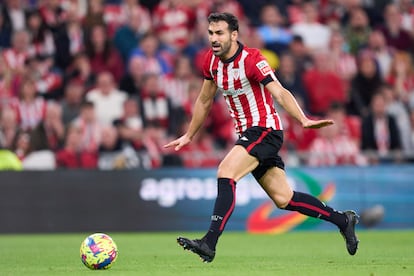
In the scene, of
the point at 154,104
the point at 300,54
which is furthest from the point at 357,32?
the point at 154,104

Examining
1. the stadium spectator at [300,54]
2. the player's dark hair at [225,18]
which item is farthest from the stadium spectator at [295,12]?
the player's dark hair at [225,18]

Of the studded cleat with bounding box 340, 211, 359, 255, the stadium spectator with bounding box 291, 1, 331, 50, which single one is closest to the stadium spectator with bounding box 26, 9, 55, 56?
the stadium spectator with bounding box 291, 1, 331, 50

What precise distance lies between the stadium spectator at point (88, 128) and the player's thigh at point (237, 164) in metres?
7.58

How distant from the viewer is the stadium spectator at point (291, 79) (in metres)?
18.3

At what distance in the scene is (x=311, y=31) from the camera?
66.5 feet

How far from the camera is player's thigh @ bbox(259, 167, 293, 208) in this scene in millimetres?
9641

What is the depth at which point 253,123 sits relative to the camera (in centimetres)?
945

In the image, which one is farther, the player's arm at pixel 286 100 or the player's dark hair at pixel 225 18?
the player's dark hair at pixel 225 18

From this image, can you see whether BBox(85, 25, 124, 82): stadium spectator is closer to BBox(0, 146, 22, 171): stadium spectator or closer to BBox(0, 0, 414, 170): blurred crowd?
BBox(0, 0, 414, 170): blurred crowd

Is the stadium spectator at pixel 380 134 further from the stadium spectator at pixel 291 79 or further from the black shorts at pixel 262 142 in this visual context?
the black shorts at pixel 262 142

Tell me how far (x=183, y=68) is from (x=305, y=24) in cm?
341

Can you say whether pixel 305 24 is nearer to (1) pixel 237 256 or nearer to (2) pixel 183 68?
(2) pixel 183 68

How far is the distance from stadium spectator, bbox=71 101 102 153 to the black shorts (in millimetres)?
7456

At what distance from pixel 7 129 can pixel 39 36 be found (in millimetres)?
2775
